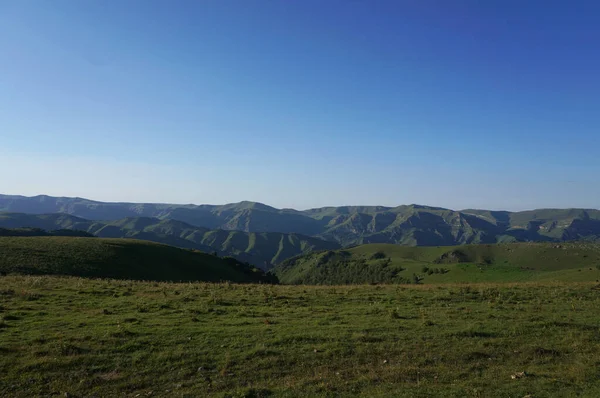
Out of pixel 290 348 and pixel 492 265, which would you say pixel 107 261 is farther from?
pixel 492 265

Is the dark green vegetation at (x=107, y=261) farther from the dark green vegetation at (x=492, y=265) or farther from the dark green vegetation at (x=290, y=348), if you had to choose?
the dark green vegetation at (x=492, y=265)

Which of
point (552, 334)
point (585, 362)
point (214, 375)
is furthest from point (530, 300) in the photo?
point (214, 375)

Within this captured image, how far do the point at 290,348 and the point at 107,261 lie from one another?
53443mm

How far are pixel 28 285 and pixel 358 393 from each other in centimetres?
2806

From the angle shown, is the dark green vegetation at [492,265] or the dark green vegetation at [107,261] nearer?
the dark green vegetation at [107,261]

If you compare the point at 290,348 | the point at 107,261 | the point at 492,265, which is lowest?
the point at 492,265

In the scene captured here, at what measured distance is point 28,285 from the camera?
2748 cm

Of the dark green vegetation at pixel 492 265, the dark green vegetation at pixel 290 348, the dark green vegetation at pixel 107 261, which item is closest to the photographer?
the dark green vegetation at pixel 290 348

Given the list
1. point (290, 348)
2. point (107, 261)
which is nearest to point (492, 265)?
point (107, 261)

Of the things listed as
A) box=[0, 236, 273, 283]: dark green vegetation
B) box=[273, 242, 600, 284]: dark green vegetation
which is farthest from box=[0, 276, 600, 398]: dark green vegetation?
box=[273, 242, 600, 284]: dark green vegetation

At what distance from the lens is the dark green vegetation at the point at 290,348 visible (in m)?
11.4

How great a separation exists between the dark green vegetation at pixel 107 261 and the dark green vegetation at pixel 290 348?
2783 centimetres

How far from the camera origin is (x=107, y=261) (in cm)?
5816

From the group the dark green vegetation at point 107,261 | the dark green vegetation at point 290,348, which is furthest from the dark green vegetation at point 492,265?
the dark green vegetation at point 290,348
